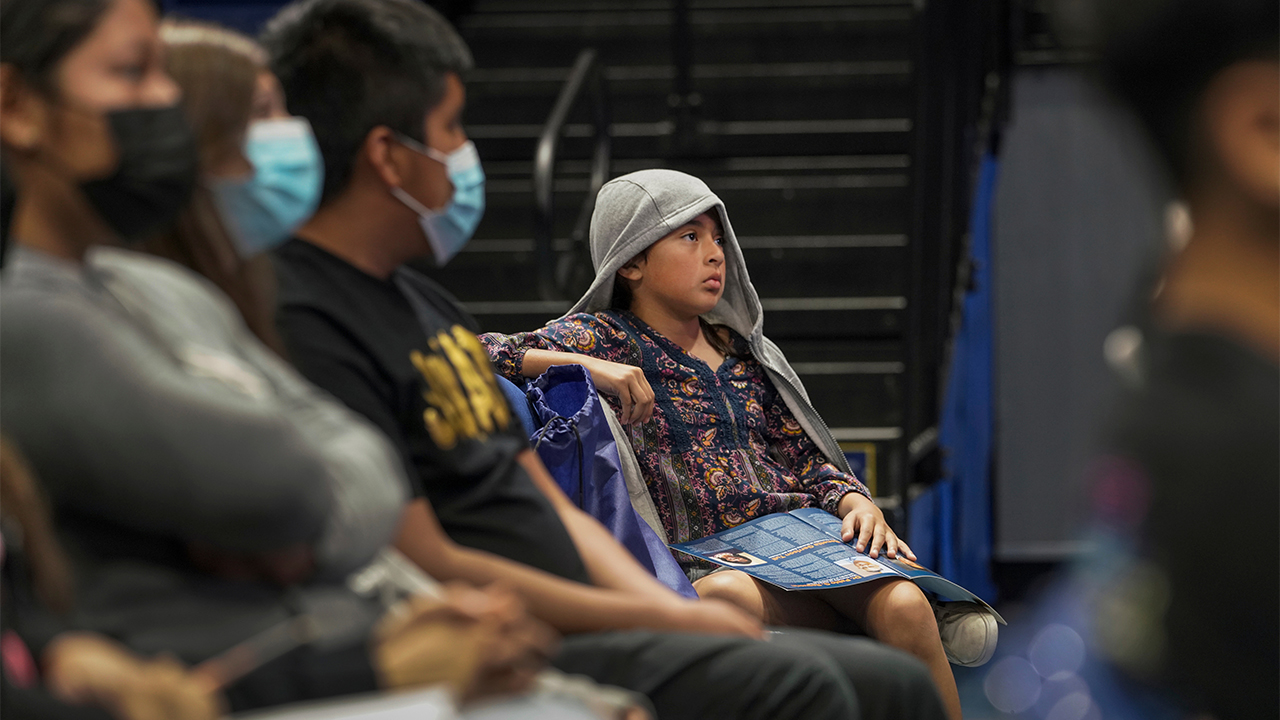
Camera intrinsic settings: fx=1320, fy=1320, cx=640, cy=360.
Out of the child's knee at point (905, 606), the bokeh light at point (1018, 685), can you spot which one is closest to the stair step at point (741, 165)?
the child's knee at point (905, 606)

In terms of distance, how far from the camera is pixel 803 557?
2346 millimetres

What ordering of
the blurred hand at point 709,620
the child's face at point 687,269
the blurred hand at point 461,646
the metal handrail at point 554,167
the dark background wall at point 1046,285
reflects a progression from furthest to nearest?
the dark background wall at point 1046,285 < the metal handrail at point 554,167 < the child's face at point 687,269 < the blurred hand at point 709,620 < the blurred hand at point 461,646

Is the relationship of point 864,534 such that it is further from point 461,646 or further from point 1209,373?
point 1209,373

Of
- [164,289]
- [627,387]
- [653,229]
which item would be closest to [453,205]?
[164,289]

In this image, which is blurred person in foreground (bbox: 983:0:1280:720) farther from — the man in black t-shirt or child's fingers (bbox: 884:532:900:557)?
child's fingers (bbox: 884:532:900:557)

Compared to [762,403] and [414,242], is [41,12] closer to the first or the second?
[414,242]

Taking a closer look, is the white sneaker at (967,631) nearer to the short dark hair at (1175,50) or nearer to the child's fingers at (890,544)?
the child's fingers at (890,544)

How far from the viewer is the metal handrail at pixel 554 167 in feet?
13.2

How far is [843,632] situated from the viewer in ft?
8.15

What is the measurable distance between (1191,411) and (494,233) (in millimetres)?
4546

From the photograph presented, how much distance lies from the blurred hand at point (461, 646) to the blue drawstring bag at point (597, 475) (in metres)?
1.04

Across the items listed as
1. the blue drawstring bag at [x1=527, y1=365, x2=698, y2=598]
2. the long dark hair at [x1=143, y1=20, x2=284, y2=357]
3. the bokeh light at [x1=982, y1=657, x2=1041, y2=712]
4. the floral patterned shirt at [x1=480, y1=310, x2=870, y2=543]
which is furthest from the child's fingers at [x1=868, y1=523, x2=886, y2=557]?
the bokeh light at [x1=982, y1=657, x2=1041, y2=712]

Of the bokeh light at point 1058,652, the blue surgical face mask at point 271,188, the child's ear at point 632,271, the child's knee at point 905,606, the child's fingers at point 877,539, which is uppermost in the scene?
the blue surgical face mask at point 271,188

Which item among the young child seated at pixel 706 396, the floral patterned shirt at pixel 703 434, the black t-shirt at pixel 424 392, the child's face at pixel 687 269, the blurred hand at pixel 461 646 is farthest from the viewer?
the child's face at pixel 687 269
